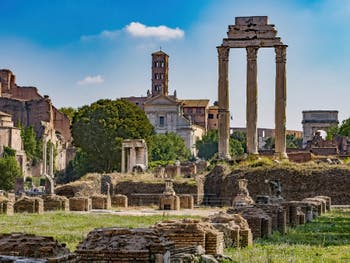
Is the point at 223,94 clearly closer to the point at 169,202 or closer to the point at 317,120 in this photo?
the point at 169,202

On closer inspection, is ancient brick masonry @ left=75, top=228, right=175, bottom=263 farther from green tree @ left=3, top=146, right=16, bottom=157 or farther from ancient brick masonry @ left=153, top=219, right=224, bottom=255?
green tree @ left=3, top=146, right=16, bottom=157

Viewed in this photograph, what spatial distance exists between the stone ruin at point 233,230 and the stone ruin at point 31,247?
453 cm

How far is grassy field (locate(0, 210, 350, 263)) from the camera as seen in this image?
1355cm

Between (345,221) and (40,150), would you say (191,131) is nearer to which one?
(40,150)

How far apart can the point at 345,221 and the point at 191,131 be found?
9498 cm

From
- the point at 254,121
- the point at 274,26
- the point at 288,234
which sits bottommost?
the point at 288,234

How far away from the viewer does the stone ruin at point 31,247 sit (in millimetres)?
10727

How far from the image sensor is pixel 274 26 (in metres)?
44.8

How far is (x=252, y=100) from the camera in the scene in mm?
44781

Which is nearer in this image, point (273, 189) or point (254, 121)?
point (273, 189)

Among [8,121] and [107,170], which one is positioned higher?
[8,121]

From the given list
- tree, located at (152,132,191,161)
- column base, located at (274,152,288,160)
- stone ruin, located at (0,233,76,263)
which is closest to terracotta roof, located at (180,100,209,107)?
tree, located at (152,132,191,161)

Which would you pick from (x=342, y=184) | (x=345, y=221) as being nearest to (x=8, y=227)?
(x=345, y=221)

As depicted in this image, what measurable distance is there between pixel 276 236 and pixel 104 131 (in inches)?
1694
